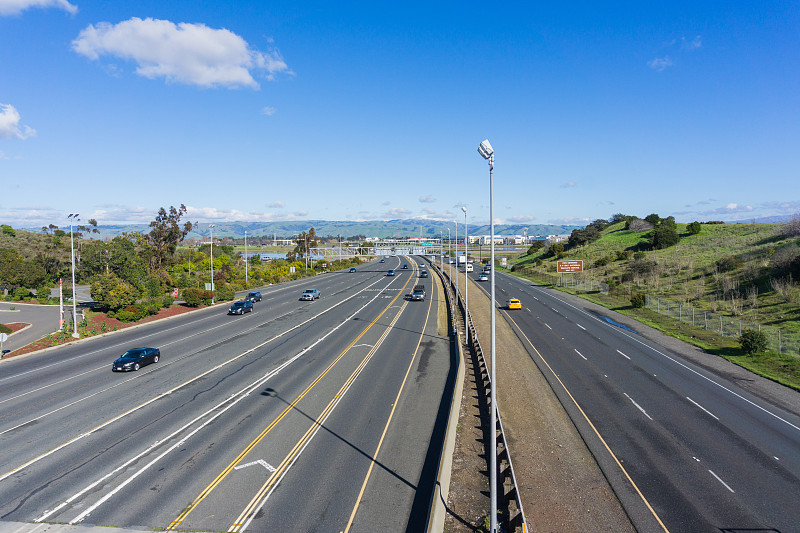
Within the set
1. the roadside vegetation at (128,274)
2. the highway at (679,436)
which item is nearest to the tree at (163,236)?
the roadside vegetation at (128,274)

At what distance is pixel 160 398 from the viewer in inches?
862

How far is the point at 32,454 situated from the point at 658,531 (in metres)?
21.1

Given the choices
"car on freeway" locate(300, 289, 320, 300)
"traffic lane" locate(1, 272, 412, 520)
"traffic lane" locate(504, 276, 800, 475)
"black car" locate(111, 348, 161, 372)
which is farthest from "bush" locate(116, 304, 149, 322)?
"traffic lane" locate(504, 276, 800, 475)

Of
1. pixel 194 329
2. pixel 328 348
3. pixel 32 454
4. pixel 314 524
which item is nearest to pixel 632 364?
pixel 328 348

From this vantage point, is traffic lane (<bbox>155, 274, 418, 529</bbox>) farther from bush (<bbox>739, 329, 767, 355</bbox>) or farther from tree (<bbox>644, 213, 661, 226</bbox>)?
tree (<bbox>644, 213, 661, 226</bbox>)

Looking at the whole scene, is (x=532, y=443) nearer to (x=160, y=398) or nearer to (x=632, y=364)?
(x=632, y=364)

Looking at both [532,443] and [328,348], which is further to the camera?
[328,348]

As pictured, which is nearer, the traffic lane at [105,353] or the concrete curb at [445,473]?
the concrete curb at [445,473]

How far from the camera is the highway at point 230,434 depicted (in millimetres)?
12516

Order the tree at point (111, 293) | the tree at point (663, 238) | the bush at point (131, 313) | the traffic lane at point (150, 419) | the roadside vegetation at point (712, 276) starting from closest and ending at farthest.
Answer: the traffic lane at point (150, 419), the roadside vegetation at point (712, 276), the tree at point (111, 293), the bush at point (131, 313), the tree at point (663, 238)

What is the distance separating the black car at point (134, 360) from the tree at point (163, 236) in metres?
46.2

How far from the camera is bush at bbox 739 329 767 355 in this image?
29.2m

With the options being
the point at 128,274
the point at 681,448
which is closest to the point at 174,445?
the point at 681,448

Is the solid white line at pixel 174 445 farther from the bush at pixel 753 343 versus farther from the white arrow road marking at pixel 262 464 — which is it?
the bush at pixel 753 343
